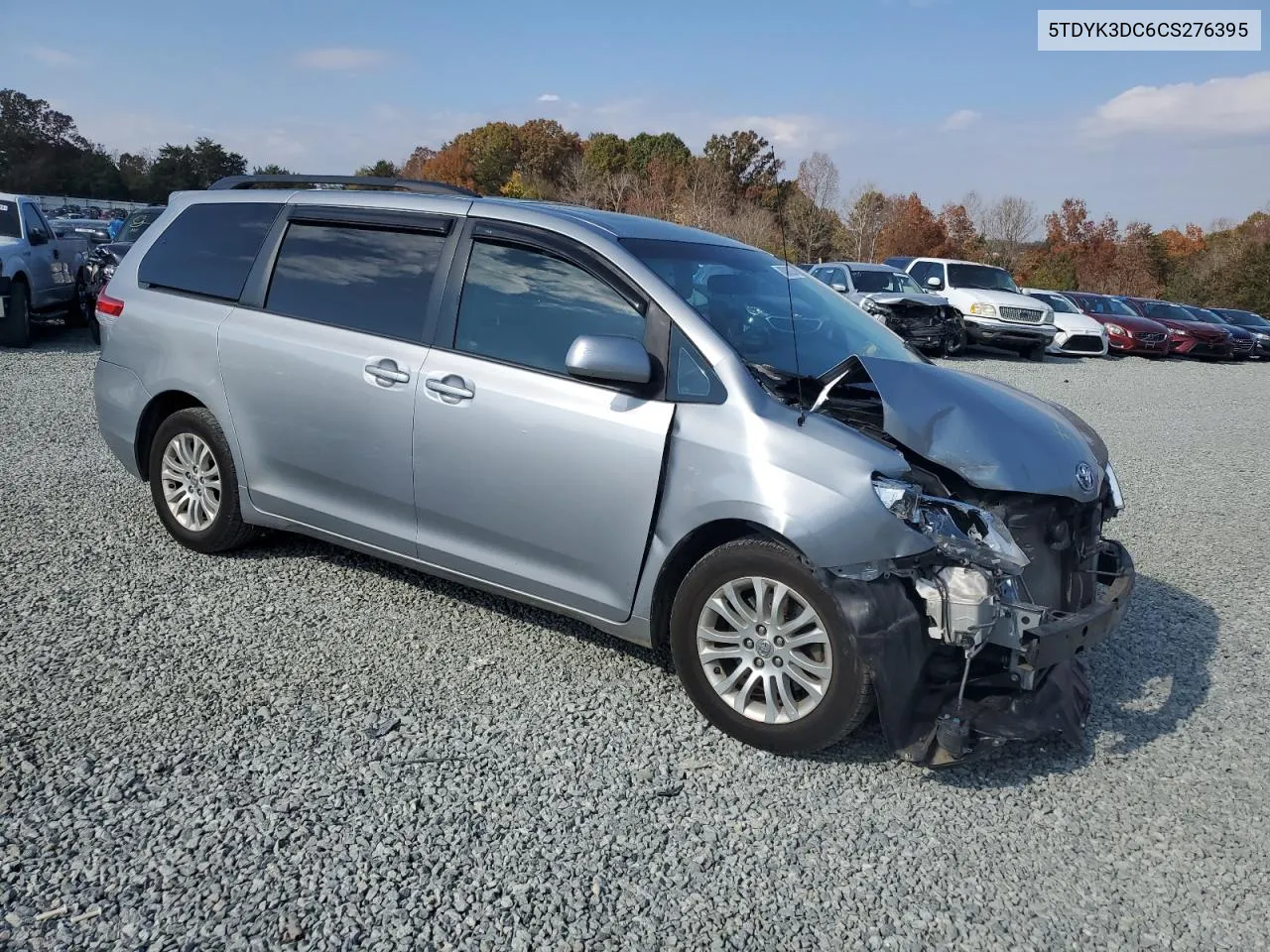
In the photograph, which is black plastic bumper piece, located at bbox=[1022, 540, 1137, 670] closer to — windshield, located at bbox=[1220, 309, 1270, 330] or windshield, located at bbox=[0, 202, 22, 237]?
windshield, located at bbox=[0, 202, 22, 237]

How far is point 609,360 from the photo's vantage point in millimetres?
3760

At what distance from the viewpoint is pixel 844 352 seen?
453 cm

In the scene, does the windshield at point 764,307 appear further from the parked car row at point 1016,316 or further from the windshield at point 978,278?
the windshield at point 978,278

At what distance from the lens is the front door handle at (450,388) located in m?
4.20

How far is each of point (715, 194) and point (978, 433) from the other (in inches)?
1449

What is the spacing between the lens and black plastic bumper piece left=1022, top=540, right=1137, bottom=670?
3424mm

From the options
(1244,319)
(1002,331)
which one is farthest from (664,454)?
(1244,319)

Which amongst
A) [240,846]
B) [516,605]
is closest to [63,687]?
[240,846]

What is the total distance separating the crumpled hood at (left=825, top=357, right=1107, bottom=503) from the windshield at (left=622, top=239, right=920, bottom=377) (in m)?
0.38

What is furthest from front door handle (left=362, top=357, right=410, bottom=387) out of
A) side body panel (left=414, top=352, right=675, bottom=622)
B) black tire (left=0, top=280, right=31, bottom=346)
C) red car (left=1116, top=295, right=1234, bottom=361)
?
red car (left=1116, top=295, right=1234, bottom=361)

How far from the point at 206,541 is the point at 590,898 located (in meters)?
3.35

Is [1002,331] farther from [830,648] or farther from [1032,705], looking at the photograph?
[830,648]

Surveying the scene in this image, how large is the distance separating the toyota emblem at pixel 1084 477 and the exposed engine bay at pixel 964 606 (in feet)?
0.09

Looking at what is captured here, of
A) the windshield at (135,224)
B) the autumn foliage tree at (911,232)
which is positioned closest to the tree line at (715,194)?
the autumn foliage tree at (911,232)
